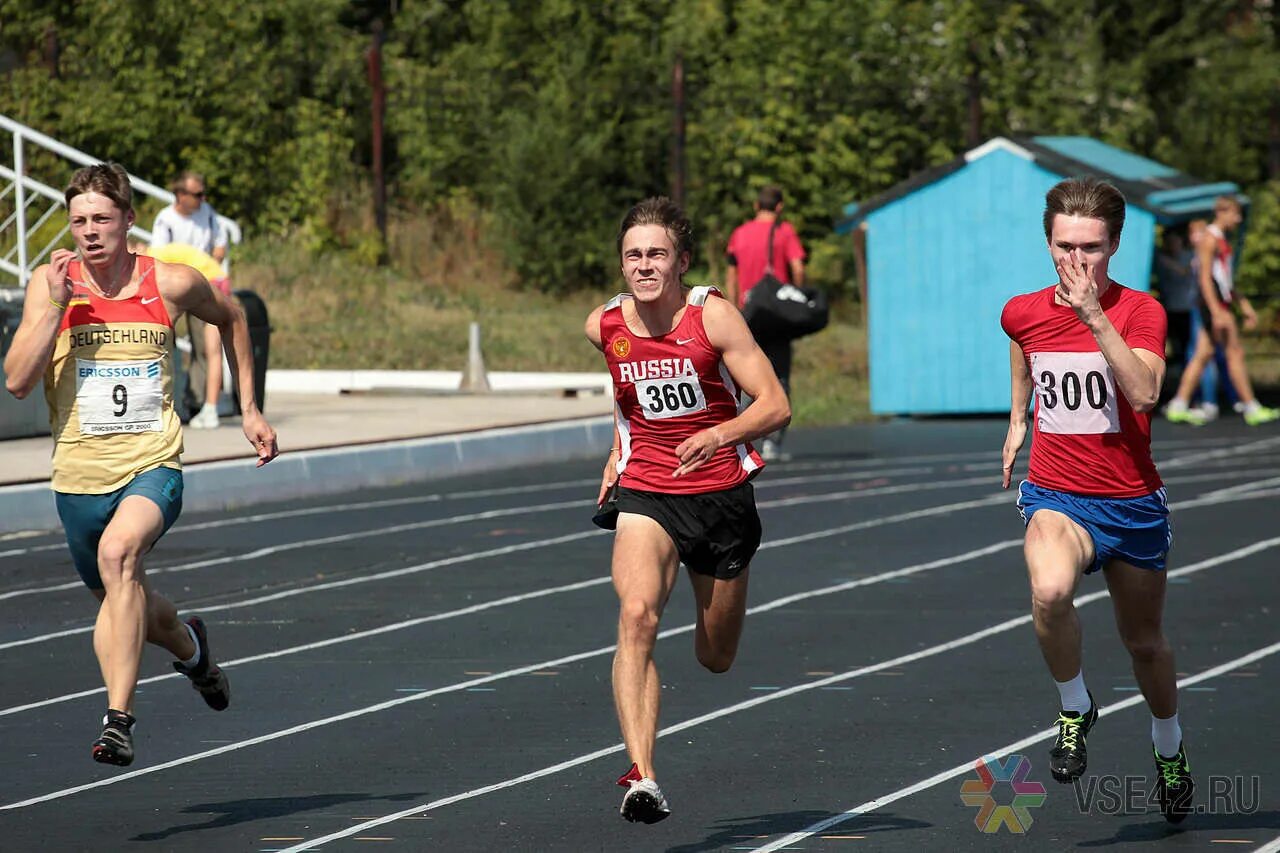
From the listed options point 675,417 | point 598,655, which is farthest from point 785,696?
point 675,417

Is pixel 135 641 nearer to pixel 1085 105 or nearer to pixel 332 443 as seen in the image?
pixel 332 443

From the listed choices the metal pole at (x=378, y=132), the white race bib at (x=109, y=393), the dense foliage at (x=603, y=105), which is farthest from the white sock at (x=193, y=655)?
the dense foliage at (x=603, y=105)

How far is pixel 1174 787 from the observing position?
6398 mm

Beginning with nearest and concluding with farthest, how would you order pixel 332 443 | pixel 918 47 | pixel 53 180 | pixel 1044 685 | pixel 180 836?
pixel 180 836 → pixel 1044 685 → pixel 332 443 → pixel 53 180 → pixel 918 47

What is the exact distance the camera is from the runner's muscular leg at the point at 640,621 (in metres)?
6.28

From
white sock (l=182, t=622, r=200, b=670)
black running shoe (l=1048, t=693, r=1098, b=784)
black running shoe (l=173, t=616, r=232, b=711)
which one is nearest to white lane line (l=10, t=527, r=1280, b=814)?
black running shoe (l=173, t=616, r=232, b=711)

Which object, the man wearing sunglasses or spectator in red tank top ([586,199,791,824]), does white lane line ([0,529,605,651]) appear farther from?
the man wearing sunglasses

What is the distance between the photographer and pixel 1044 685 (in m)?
8.62

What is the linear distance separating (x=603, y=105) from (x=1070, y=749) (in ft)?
92.8

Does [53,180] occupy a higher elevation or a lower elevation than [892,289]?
higher

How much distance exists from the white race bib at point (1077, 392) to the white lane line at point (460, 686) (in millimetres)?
2916

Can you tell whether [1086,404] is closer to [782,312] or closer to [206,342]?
[782,312]

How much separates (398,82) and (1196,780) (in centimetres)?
2982

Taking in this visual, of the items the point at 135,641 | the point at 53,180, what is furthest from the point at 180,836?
the point at 53,180
